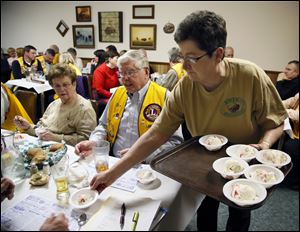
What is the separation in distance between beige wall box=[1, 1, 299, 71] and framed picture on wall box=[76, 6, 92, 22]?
0.10m

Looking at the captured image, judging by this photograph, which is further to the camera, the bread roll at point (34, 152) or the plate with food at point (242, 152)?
the bread roll at point (34, 152)

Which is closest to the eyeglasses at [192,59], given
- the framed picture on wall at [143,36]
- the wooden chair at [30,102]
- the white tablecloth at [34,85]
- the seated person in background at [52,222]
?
the seated person in background at [52,222]

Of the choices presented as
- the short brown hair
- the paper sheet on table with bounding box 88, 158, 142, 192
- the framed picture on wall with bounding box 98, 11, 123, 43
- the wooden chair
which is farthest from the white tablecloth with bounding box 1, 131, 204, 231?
the framed picture on wall with bounding box 98, 11, 123, 43

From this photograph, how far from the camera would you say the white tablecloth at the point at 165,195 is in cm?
89

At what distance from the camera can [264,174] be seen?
2.83 ft

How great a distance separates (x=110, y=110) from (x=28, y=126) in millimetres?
544

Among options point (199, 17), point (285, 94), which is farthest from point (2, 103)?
point (285, 94)

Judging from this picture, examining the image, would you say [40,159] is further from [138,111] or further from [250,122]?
[250,122]

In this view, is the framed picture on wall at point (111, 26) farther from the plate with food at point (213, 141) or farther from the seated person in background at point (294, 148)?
the plate with food at point (213, 141)

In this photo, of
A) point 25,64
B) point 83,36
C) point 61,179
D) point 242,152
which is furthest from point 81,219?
point 83,36

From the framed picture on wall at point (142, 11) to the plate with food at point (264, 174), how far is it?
16.3ft

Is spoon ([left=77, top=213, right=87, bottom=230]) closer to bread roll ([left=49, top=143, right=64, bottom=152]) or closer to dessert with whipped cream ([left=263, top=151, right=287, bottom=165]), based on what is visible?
bread roll ([left=49, top=143, right=64, bottom=152])

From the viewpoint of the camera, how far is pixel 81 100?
1.77 meters

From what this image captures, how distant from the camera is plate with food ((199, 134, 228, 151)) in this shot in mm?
1051
